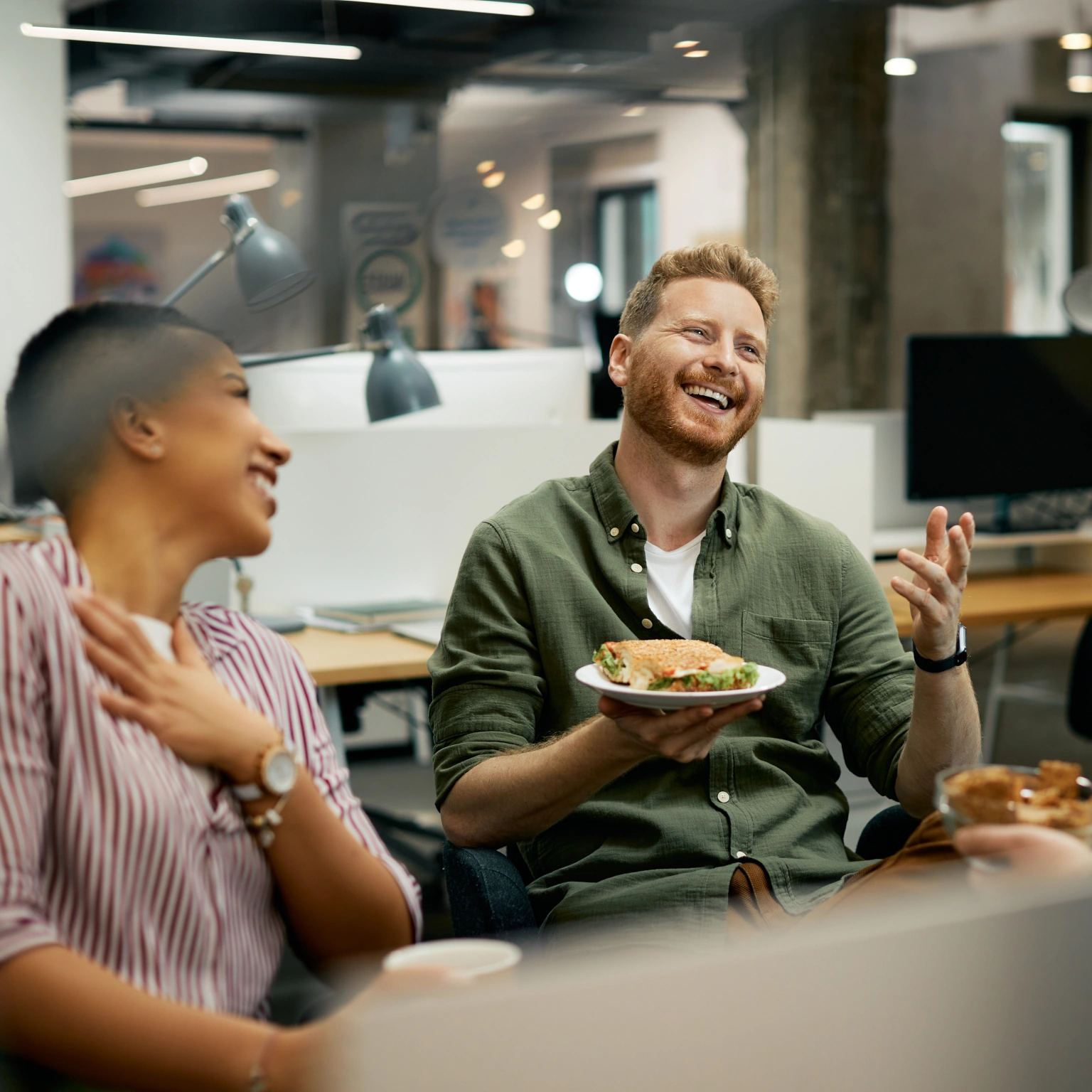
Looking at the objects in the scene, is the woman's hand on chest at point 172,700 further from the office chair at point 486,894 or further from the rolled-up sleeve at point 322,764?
the office chair at point 486,894

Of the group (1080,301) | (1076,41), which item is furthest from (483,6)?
(1076,41)

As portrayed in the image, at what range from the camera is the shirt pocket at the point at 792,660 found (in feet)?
5.19

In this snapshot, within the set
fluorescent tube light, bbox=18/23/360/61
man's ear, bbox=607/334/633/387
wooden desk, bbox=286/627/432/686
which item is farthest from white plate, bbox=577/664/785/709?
fluorescent tube light, bbox=18/23/360/61

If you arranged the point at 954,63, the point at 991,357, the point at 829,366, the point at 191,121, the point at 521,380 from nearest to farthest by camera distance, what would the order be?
the point at 521,380, the point at 991,357, the point at 829,366, the point at 191,121, the point at 954,63

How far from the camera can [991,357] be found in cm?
372

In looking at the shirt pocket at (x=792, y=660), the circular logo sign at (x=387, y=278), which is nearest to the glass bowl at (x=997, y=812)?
the shirt pocket at (x=792, y=660)

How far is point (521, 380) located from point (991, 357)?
1.46 metres

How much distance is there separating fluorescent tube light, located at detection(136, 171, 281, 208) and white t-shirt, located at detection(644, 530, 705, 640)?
4583 mm

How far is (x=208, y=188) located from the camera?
5.83 meters

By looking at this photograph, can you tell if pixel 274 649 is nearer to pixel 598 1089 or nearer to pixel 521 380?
pixel 598 1089

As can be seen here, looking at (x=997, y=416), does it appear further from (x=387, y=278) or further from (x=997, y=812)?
(x=387, y=278)

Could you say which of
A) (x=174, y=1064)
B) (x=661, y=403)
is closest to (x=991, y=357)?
(x=661, y=403)

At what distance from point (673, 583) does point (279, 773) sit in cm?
79

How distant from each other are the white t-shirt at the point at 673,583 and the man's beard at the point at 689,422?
0.37 feet
